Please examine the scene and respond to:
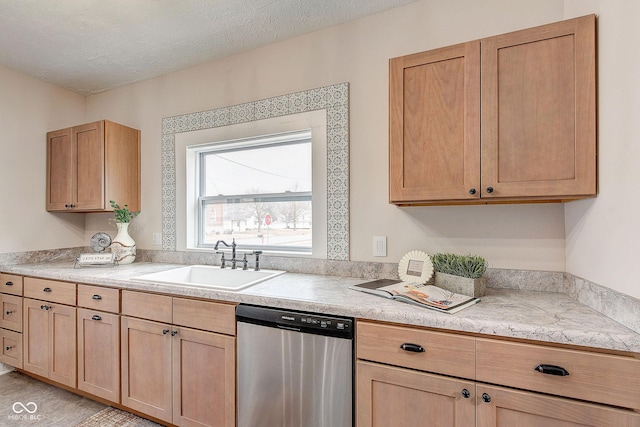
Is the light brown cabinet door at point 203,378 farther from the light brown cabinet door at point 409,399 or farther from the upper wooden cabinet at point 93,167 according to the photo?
the upper wooden cabinet at point 93,167

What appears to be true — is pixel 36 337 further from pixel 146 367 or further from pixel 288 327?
pixel 288 327

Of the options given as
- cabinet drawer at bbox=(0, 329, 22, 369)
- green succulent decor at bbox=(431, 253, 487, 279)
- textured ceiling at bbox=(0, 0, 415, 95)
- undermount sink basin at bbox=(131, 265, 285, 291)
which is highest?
textured ceiling at bbox=(0, 0, 415, 95)

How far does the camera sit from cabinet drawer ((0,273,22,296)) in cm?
251

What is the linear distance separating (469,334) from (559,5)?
172 centimetres

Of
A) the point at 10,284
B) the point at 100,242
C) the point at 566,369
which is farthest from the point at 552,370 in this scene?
the point at 10,284

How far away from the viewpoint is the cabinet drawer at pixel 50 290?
7.34ft

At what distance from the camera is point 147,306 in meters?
1.93

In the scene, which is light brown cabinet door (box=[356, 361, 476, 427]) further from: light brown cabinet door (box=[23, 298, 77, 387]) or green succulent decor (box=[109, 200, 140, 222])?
green succulent decor (box=[109, 200, 140, 222])

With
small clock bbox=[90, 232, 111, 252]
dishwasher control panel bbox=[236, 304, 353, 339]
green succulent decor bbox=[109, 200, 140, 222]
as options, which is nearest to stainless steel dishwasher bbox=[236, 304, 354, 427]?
dishwasher control panel bbox=[236, 304, 353, 339]

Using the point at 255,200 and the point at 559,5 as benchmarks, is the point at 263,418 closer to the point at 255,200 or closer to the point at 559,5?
the point at 255,200

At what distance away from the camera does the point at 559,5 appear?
165 centimetres

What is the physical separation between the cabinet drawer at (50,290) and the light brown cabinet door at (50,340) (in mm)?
43

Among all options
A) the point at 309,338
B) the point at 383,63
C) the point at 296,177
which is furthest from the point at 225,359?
the point at 383,63

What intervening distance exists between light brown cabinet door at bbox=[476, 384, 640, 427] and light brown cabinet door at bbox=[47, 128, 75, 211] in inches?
134
